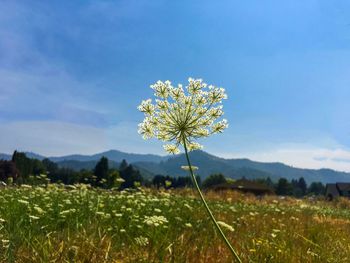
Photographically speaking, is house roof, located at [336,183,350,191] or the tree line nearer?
the tree line

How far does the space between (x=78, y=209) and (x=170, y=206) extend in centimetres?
372

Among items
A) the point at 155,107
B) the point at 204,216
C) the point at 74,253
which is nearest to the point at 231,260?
the point at 74,253

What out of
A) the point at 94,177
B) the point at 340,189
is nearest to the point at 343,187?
the point at 340,189

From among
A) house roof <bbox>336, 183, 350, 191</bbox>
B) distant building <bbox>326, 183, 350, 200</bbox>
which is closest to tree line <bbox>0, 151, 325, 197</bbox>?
distant building <bbox>326, 183, 350, 200</bbox>

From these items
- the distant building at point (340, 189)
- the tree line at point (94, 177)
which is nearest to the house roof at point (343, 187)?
the distant building at point (340, 189)

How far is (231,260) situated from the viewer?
16.2 feet

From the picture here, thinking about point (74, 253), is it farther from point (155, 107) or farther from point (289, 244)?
point (289, 244)

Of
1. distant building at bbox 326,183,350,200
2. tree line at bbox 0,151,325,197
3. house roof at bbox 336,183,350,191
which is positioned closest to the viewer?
tree line at bbox 0,151,325,197

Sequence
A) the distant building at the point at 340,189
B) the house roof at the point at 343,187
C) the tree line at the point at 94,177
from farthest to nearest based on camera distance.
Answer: the house roof at the point at 343,187, the distant building at the point at 340,189, the tree line at the point at 94,177

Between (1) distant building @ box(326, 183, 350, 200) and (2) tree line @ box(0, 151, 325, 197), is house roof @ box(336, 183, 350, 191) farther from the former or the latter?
(2) tree line @ box(0, 151, 325, 197)

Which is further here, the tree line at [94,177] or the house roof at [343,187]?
the house roof at [343,187]

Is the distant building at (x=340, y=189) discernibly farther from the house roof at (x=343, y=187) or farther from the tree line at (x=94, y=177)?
the tree line at (x=94, y=177)

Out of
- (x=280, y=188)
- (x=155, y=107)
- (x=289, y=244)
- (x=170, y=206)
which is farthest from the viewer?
(x=280, y=188)

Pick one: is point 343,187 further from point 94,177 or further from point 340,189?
point 94,177
